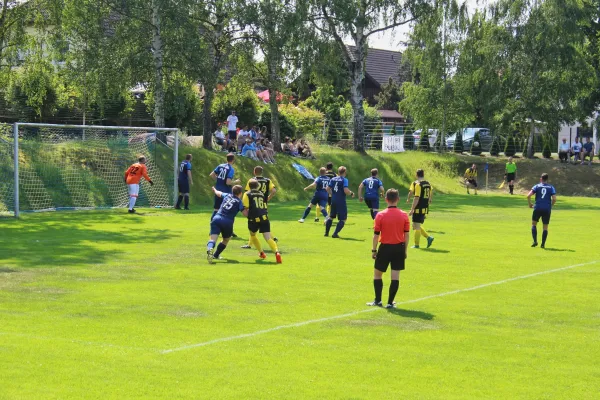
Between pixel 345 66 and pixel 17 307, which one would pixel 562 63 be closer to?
pixel 345 66

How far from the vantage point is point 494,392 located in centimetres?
927

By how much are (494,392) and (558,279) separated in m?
9.12

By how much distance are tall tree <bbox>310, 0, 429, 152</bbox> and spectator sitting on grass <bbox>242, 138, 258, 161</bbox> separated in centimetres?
810

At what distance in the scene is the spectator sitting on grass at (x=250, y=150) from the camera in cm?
4181

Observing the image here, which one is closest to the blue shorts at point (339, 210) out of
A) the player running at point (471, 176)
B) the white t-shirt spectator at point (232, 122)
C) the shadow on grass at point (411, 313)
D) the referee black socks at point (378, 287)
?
the referee black socks at point (378, 287)

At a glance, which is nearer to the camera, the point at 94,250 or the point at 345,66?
the point at 94,250

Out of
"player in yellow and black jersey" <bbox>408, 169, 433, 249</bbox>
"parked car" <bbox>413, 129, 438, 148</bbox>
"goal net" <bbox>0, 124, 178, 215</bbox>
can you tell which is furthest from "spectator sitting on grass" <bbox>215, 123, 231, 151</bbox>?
"player in yellow and black jersey" <bbox>408, 169, 433, 249</bbox>

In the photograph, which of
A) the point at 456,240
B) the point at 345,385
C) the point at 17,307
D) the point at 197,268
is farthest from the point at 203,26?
the point at 345,385

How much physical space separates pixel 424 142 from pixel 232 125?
19.1 m

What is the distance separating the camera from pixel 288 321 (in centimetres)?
1273

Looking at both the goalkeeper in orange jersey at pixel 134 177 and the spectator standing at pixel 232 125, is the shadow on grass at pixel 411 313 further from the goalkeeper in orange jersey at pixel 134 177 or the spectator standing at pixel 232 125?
the spectator standing at pixel 232 125

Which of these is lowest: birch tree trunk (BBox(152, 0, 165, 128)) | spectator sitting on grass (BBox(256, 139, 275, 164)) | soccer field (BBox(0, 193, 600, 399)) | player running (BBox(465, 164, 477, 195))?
soccer field (BBox(0, 193, 600, 399))

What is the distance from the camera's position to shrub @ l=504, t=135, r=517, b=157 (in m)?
58.3

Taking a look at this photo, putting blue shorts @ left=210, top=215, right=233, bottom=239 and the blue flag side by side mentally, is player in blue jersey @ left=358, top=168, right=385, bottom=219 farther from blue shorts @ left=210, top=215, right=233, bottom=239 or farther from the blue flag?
the blue flag
